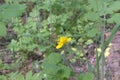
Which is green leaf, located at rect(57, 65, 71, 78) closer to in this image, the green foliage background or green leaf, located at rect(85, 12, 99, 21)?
green leaf, located at rect(85, 12, 99, 21)

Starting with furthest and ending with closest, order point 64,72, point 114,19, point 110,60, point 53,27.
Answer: point 53,27 < point 110,60 < point 64,72 < point 114,19

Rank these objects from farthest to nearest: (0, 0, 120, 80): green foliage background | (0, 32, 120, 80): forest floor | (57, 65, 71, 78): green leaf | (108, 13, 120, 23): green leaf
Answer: (0, 0, 120, 80): green foliage background
(0, 32, 120, 80): forest floor
(57, 65, 71, 78): green leaf
(108, 13, 120, 23): green leaf

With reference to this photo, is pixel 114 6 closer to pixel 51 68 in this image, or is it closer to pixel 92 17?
pixel 92 17

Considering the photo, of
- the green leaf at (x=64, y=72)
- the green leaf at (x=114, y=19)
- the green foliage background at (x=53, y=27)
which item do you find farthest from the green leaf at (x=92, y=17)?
the green foliage background at (x=53, y=27)

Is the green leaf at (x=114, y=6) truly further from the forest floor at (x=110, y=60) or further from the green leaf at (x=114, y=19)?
the forest floor at (x=110, y=60)

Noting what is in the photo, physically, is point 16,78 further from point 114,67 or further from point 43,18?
point 43,18

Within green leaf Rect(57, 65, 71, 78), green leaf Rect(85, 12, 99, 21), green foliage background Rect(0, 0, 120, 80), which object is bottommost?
green foliage background Rect(0, 0, 120, 80)

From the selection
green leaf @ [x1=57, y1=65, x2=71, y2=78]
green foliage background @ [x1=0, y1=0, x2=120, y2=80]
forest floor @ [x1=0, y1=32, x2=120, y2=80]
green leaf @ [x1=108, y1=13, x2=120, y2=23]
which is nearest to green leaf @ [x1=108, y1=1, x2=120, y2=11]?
green leaf @ [x1=108, y1=13, x2=120, y2=23]

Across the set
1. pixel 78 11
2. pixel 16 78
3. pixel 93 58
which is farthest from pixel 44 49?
pixel 16 78

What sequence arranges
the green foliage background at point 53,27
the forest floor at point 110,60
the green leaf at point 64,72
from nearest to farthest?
1. the green leaf at point 64,72
2. the forest floor at point 110,60
3. the green foliage background at point 53,27

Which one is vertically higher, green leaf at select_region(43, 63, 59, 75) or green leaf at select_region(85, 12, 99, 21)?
green leaf at select_region(85, 12, 99, 21)

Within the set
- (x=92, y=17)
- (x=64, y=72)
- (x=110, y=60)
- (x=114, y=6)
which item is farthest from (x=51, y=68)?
(x=110, y=60)

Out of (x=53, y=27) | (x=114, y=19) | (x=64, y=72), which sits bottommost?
(x=53, y=27)

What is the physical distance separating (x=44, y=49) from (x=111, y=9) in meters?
1.63
